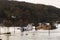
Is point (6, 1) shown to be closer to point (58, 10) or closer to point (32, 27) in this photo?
point (32, 27)

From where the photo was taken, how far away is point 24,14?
132 cm

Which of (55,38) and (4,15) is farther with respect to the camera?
(55,38)

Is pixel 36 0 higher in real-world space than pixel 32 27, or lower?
higher

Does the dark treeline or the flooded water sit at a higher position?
the dark treeline

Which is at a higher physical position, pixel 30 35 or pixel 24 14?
pixel 24 14

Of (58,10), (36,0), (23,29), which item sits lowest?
(23,29)

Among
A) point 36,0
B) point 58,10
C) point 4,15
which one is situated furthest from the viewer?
point 36,0

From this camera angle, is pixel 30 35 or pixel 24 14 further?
pixel 30 35

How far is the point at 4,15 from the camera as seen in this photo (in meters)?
1.30

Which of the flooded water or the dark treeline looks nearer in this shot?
the dark treeline

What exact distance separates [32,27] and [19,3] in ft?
1.01

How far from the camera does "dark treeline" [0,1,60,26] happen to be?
1.31 m

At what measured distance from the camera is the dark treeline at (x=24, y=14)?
4.28 feet

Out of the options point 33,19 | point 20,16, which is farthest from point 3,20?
point 33,19
